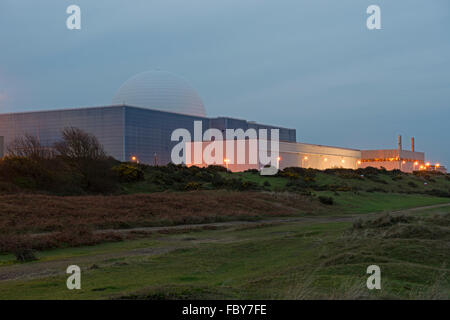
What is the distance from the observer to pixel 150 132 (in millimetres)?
92000

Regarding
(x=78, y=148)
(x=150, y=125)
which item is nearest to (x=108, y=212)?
(x=78, y=148)

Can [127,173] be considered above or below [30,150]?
below

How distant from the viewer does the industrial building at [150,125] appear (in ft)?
289

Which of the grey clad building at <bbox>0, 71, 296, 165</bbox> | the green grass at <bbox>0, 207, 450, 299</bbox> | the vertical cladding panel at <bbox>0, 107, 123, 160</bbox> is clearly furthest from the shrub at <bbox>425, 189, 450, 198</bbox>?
the green grass at <bbox>0, 207, 450, 299</bbox>

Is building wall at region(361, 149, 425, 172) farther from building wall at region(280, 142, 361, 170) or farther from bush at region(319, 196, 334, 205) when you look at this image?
bush at region(319, 196, 334, 205)

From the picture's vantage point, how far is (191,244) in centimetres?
1858

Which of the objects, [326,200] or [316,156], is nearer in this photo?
[326,200]

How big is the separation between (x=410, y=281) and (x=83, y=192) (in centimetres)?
3030

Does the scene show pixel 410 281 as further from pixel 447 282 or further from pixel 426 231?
pixel 426 231

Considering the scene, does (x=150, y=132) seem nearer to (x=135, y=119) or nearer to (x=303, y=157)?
(x=135, y=119)

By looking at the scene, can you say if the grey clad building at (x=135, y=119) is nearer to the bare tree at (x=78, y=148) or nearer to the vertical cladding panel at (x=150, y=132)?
the vertical cladding panel at (x=150, y=132)

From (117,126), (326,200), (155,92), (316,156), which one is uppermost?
(155,92)

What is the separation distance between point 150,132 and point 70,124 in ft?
44.6
